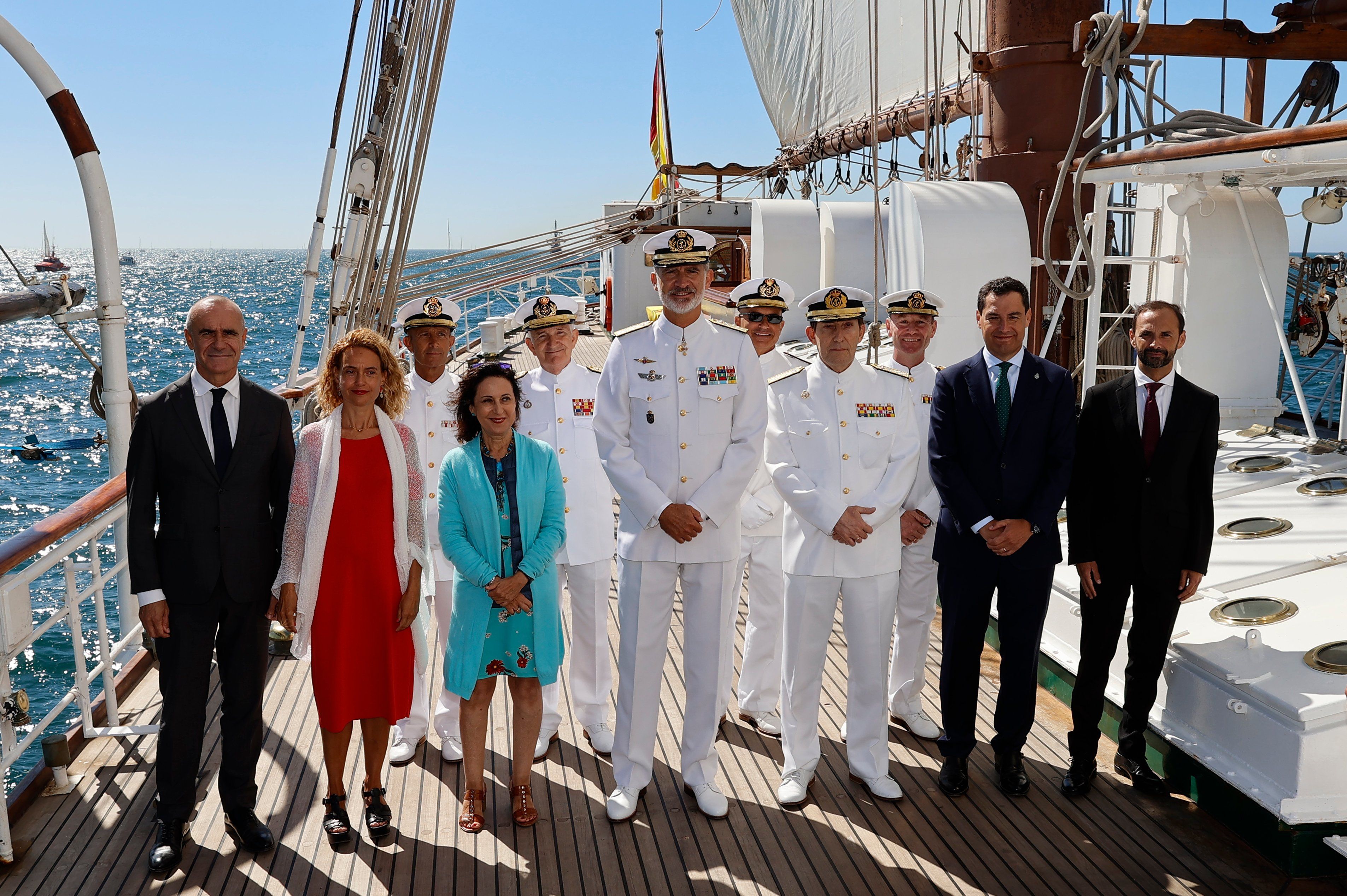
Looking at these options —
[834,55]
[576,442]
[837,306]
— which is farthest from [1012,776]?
[834,55]

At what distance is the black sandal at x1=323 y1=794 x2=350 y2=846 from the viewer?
9.96 feet

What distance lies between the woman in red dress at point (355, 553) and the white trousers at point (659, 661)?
669 millimetres

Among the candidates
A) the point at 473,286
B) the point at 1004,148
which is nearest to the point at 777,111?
the point at 473,286

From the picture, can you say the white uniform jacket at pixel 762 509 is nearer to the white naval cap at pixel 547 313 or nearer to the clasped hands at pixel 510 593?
the white naval cap at pixel 547 313

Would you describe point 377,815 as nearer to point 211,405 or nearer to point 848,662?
point 211,405

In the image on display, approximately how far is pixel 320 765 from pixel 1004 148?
214 inches

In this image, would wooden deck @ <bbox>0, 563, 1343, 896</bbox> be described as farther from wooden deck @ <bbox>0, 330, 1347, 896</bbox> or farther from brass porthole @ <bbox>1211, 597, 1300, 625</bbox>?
brass porthole @ <bbox>1211, 597, 1300, 625</bbox>

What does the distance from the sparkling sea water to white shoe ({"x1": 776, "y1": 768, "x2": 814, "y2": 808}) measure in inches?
89.6

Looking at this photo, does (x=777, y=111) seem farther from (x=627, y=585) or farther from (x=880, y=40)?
(x=627, y=585)

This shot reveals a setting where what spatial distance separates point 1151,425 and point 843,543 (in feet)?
3.38

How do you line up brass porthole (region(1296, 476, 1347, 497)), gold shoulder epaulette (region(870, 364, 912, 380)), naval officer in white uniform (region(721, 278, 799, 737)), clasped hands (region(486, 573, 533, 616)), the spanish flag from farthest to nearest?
the spanish flag
brass porthole (region(1296, 476, 1347, 497))
naval officer in white uniform (region(721, 278, 799, 737))
gold shoulder epaulette (region(870, 364, 912, 380))
clasped hands (region(486, 573, 533, 616))

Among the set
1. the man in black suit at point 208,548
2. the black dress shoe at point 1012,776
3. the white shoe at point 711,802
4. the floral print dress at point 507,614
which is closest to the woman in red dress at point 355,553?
the man in black suit at point 208,548

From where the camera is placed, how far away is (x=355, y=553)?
2947 mm

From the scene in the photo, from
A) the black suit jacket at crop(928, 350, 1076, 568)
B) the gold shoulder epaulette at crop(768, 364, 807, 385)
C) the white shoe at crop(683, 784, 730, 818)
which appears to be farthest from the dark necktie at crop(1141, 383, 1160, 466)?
the white shoe at crop(683, 784, 730, 818)
